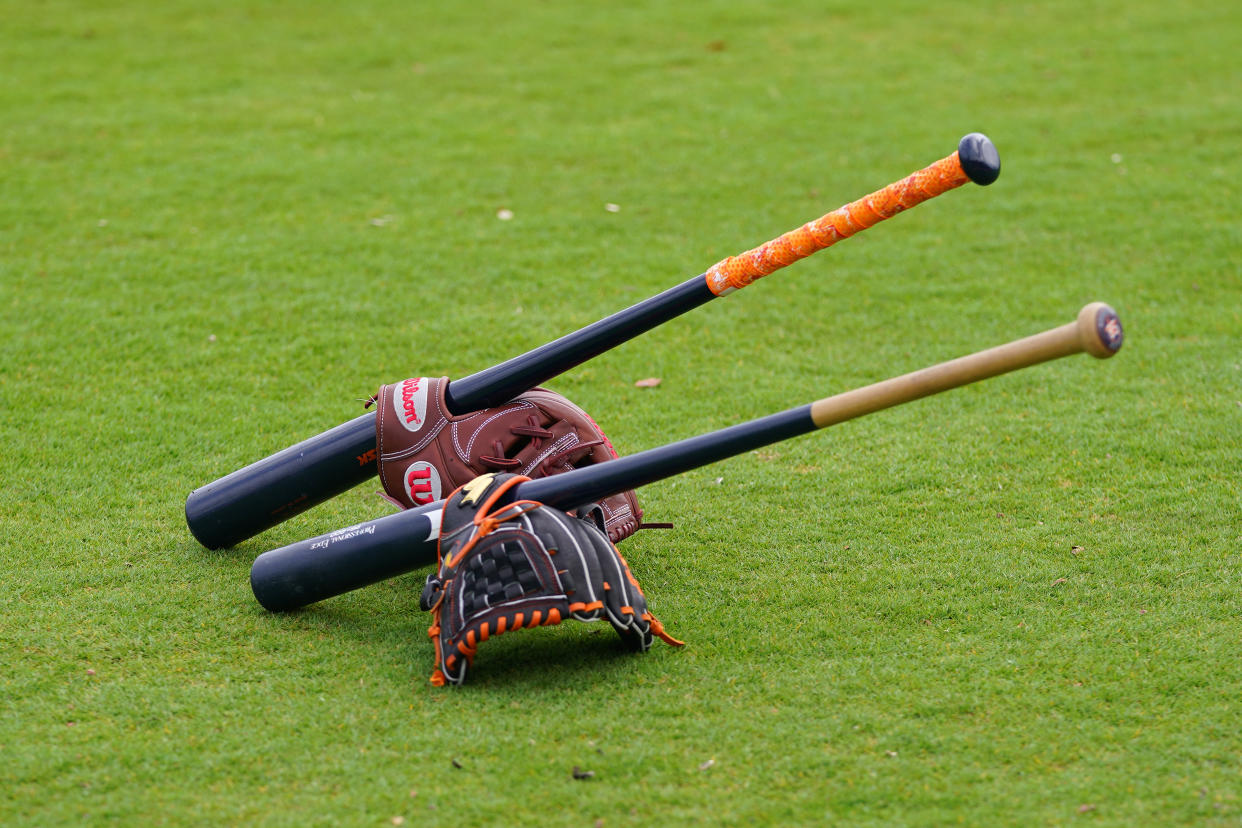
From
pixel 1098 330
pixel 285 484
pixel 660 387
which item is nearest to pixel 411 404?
pixel 285 484

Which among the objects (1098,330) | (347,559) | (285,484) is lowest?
(347,559)

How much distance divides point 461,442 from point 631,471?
25.5 inches

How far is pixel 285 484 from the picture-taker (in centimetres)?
353

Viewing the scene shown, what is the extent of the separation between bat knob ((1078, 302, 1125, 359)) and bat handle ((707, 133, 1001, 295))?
0.62m

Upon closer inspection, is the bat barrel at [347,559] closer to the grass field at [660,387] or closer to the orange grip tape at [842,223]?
the grass field at [660,387]

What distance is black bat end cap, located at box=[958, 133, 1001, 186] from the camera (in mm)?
Result: 3021

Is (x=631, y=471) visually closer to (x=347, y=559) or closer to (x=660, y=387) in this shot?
(x=347, y=559)

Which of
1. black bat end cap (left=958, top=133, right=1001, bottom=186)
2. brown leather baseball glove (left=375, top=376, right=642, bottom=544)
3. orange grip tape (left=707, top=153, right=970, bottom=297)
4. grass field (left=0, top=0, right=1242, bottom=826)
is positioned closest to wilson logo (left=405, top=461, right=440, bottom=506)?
brown leather baseball glove (left=375, top=376, right=642, bottom=544)

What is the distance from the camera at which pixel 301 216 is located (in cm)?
641

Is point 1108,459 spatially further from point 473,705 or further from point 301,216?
point 301,216

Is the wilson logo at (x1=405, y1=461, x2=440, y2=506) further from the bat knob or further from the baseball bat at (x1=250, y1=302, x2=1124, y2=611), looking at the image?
the bat knob

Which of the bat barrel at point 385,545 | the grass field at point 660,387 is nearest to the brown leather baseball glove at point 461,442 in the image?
the bat barrel at point 385,545

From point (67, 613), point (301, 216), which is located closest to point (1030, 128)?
point (301, 216)

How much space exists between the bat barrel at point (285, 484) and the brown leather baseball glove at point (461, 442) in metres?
0.09
